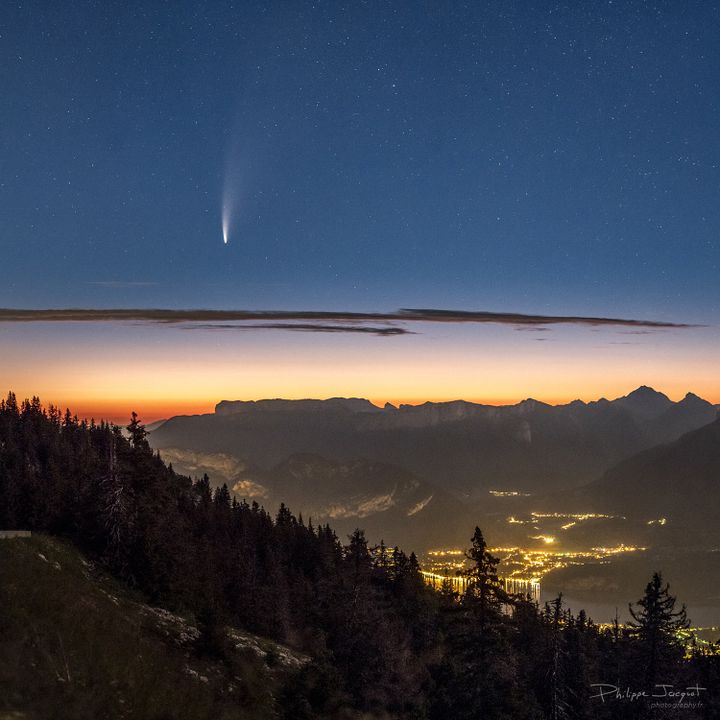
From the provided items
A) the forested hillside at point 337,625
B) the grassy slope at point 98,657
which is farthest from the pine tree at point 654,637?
the grassy slope at point 98,657

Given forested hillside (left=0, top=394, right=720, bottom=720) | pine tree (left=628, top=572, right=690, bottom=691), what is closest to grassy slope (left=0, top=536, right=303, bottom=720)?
forested hillside (left=0, top=394, right=720, bottom=720)

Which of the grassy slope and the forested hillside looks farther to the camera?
the forested hillside

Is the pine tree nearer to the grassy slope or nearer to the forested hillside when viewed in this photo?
the forested hillside

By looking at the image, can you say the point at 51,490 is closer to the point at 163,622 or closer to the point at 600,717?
the point at 163,622

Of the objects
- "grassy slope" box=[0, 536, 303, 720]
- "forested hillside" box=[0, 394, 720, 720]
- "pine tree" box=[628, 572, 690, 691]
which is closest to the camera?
"grassy slope" box=[0, 536, 303, 720]

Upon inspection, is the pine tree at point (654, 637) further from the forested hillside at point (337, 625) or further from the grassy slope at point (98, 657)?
the grassy slope at point (98, 657)
